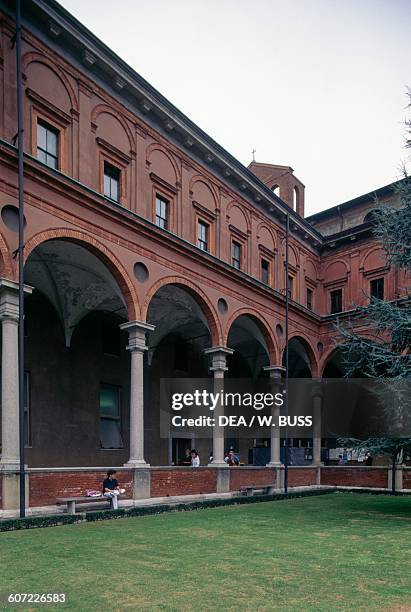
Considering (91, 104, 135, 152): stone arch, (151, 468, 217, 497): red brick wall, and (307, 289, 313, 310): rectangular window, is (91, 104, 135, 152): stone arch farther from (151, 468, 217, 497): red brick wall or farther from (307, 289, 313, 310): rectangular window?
(307, 289, 313, 310): rectangular window

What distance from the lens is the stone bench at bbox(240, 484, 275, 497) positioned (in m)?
18.5

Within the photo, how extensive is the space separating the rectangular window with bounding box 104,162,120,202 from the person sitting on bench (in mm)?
7963

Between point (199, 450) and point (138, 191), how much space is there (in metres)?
13.6

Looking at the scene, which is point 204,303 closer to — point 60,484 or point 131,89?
point 131,89

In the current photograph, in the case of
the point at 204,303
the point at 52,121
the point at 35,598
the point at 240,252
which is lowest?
the point at 35,598

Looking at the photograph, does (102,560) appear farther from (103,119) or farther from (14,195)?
(103,119)

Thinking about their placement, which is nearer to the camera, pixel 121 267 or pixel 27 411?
pixel 121 267

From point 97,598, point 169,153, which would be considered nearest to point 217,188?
point 169,153

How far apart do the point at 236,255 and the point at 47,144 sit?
9.82 m

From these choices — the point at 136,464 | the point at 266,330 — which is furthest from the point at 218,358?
the point at 136,464

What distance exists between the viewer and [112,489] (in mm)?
13609

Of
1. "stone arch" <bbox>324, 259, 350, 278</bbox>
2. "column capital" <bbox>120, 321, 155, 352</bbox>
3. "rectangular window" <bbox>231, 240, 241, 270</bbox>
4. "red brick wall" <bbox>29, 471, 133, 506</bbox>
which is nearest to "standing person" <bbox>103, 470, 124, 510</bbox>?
"red brick wall" <bbox>29, 471, 133, 506</bbox>

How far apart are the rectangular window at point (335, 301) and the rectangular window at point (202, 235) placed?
1070cm

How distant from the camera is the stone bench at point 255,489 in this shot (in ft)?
60.8
